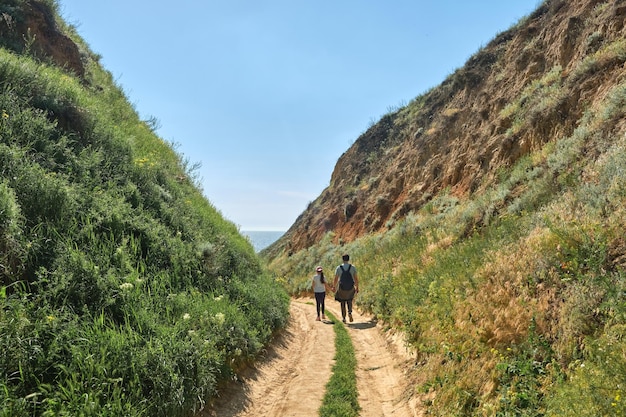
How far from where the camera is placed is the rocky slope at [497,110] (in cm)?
1325

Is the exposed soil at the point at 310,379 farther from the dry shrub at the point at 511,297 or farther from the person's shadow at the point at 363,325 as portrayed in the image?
the dry shrub at the point at 511,297

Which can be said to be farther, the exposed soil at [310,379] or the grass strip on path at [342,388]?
the exposed soil at [310,379]

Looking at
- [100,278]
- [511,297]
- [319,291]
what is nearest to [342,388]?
[511,297]

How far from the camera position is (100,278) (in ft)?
18.8

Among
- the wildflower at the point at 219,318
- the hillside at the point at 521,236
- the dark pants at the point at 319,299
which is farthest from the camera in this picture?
the dark pants at the point at 319,299

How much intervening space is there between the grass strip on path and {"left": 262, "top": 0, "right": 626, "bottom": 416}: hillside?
41.0 inches

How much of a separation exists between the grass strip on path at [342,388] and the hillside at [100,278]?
1658mm

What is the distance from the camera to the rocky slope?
13250mm

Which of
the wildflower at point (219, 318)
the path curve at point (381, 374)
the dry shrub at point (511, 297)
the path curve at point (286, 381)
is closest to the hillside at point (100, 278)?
the wildflower at point (219, 318)

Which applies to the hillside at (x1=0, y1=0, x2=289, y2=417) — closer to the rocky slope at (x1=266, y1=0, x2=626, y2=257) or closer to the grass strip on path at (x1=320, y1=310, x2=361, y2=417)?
the grass strip on path at (x1=320, y1=310, x2=361, y2=417)

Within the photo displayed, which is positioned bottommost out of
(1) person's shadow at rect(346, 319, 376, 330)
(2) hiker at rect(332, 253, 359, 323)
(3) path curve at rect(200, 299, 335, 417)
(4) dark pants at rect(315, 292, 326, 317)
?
(3) path curve at rect(200, 299, 335, 417)

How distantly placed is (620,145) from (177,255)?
949cm

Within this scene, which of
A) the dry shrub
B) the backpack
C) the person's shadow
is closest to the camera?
the dry shrub

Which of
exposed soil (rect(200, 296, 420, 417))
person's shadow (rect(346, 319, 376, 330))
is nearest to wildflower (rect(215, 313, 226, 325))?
exposed soil (rect(200, 296, 420, 417))
